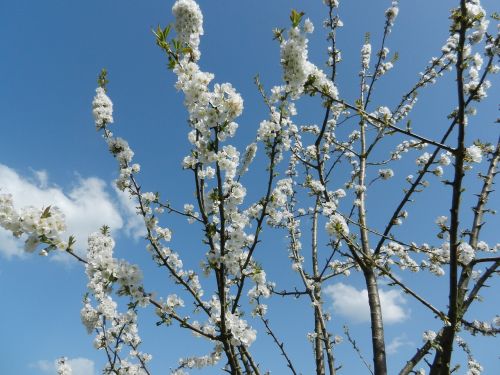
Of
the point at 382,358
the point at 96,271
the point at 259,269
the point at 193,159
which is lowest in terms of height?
the point at 382,358

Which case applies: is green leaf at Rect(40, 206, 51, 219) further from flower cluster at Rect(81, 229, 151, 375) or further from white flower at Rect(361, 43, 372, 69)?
white flower at Rect(361, 43, 372, 69)

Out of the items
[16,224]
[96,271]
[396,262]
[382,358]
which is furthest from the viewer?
[396,262]

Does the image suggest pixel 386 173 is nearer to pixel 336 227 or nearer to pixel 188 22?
pixel 336 227

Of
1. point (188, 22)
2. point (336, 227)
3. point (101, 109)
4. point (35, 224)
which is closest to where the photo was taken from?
point (35, 224)

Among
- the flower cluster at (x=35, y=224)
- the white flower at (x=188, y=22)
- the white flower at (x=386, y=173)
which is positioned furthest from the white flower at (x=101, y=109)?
the white flower at (x=386, y=173)

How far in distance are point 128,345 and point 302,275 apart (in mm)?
4704

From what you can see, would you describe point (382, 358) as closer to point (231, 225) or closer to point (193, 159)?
point (231, 225)

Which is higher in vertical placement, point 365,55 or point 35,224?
point 365,55

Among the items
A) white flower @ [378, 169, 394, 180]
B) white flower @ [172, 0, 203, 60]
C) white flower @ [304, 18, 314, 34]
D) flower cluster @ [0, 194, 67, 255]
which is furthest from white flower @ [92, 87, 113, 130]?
white flower @ [378, 169, 394, 180]

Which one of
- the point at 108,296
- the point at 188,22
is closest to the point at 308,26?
the point at 188,22

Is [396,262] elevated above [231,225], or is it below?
above

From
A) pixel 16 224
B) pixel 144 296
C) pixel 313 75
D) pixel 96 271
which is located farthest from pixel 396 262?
pixel 16 224

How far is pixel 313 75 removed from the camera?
3.90 meters

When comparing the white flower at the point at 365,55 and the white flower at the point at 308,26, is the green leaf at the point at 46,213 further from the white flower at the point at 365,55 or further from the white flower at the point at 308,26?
the white flower at the point at 365,55
